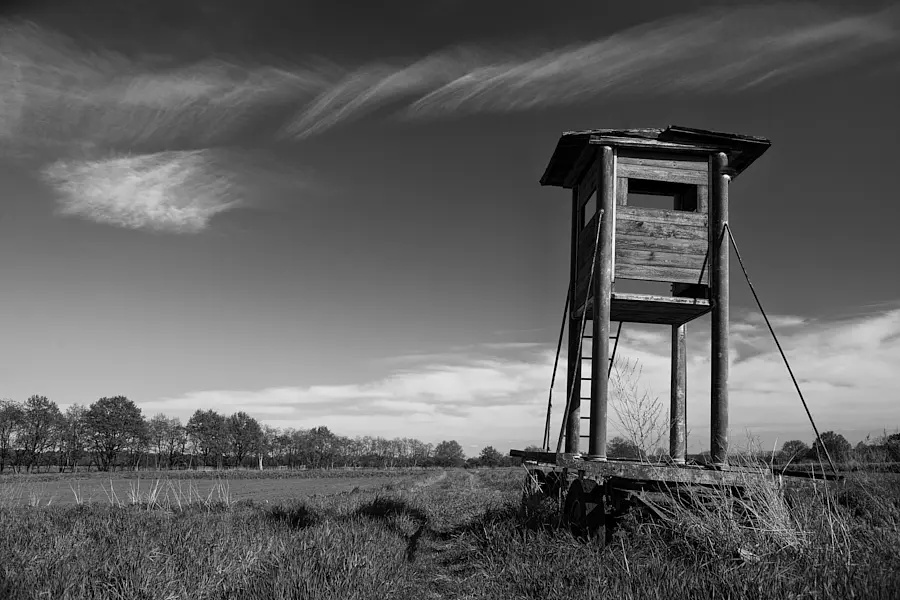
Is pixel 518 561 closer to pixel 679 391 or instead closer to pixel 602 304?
pixel 602 304

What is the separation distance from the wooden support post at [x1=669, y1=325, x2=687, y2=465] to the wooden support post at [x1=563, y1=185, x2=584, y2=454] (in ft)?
5.67

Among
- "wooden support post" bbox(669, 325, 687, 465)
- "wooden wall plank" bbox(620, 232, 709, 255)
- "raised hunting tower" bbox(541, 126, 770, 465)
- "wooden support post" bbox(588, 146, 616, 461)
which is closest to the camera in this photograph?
"wooden support post" bbox(588, 146, 616, 461)

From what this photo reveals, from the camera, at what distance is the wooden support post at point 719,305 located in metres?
7.75

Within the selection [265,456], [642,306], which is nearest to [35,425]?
[265,456]

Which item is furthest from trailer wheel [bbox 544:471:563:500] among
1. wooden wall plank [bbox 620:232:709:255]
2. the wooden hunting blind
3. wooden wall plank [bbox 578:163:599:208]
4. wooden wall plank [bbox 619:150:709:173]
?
wooden wall plank [bbox 619:150:709:173]

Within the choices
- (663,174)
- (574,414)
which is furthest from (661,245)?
(574,414)

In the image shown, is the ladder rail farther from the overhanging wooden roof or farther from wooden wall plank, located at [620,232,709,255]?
the overhanging wooden roof

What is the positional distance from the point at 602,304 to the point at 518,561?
3.62m

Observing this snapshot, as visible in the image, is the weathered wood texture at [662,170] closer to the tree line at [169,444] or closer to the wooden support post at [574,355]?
the wooden support post at [574,355]

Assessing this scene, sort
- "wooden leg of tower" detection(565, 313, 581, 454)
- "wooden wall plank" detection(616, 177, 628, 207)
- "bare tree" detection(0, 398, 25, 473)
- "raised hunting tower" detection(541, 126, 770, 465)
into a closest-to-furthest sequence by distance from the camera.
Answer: "raised hunting tower" detection(541, 126, 770, 465) < "wooden wall plank" detection(616, 177, 628, 207) < "wooden leg of tower" detection(565, 313, 581, 454) < "bare tree" detection(0, 398, 25, 473)

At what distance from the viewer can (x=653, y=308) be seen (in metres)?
8.45

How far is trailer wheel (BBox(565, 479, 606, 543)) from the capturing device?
701 centimetres

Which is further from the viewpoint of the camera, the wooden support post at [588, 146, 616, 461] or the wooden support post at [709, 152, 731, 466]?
the wooden support post at [709, 152, 731, 466]

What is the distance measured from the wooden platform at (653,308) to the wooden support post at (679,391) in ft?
1.68
